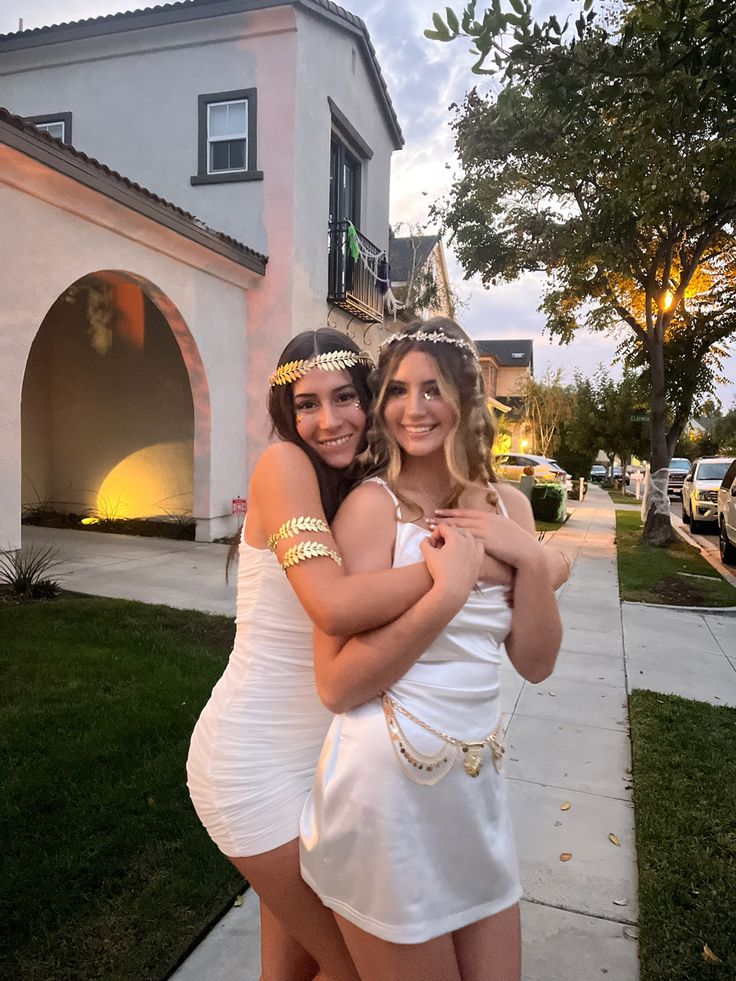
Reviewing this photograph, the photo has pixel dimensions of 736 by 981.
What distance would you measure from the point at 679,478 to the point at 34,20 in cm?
2769

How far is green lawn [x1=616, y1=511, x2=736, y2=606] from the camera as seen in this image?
28.5 ft

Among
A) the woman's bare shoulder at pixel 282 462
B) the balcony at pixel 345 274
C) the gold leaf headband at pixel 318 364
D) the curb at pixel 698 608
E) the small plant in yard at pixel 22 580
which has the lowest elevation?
the curb at pixel 698 608

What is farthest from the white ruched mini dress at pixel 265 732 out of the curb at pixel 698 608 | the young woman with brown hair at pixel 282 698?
the curb at pixel 698 608

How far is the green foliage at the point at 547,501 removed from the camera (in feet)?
56.0

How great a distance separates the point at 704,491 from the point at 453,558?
A: 17.3 metres

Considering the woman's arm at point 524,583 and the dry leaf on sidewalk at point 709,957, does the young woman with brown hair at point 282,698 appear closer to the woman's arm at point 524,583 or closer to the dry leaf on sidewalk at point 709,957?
the woman's arm at point 524,583

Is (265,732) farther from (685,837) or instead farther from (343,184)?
(343,184)

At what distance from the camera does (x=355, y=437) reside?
162 centimetres

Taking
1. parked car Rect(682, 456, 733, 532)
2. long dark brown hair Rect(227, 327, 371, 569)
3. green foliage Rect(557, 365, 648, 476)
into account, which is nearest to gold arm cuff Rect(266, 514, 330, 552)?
long dark brown hair Rect(227, 327, 371, 569)

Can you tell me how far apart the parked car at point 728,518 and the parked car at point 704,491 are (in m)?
3.58

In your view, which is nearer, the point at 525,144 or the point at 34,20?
the point at 525,144

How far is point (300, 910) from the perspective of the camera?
1.43m

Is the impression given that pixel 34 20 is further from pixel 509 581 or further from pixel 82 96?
pixel 509 581

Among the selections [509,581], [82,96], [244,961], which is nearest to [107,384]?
[82,96]
